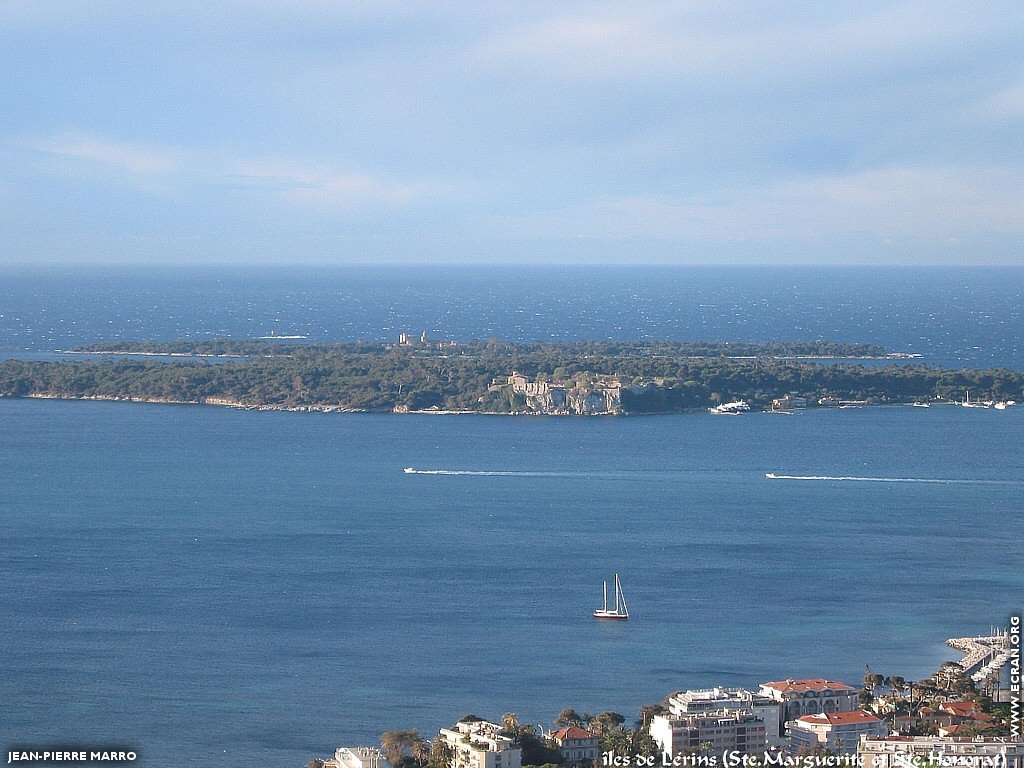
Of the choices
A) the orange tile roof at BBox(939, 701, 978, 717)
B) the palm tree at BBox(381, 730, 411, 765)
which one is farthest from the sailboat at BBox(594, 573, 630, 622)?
the palm tree at BBox(381, 730, 411, 765)

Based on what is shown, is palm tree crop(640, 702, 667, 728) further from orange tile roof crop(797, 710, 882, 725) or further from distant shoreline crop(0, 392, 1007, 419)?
distant shoreline crop(0, 392, 1007, 419)

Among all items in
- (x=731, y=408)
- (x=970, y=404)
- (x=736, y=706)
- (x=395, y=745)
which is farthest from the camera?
(x=970, y=404)

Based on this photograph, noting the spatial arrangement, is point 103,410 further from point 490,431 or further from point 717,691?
point 717,691

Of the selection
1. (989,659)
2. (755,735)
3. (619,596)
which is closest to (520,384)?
(619,596)

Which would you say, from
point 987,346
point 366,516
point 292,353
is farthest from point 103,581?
point 987,346

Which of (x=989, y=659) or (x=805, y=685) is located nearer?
(x=805, y=685)

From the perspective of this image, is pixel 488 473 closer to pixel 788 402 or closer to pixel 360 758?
pixel 788 402
